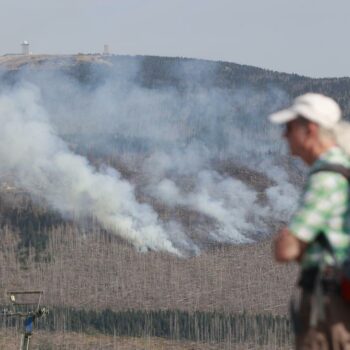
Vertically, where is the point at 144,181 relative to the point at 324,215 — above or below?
above

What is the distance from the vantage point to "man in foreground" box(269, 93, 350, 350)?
19.0 feet

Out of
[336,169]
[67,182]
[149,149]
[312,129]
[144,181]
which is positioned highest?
→ [149,149]

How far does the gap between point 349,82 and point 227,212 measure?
2353 cm

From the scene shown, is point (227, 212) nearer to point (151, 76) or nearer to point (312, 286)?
point (151, 76)

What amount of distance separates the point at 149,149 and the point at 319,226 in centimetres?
5959

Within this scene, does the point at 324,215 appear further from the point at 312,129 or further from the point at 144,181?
the point at 144,181

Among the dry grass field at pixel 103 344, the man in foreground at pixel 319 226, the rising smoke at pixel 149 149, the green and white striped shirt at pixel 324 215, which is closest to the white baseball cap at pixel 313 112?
the man in foreground at pixel 319 226

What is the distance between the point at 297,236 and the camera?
5746 millimetres

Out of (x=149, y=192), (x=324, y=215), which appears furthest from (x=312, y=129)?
(x=149, y=192)

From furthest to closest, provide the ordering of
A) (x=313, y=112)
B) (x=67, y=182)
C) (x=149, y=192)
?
(x=149, y=192) → (x=67, y=182) → (x=313, y=112)

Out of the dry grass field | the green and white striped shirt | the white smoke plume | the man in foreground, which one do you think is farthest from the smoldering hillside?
the green and white striped shirt

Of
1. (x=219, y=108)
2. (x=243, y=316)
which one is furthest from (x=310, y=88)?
(x=243, y=316)

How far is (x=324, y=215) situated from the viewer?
5.80 metres

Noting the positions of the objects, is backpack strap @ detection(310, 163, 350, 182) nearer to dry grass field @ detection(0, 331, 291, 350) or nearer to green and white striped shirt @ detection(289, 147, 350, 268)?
green and white striped shirt @ detection(289, 147, 350, 268)
